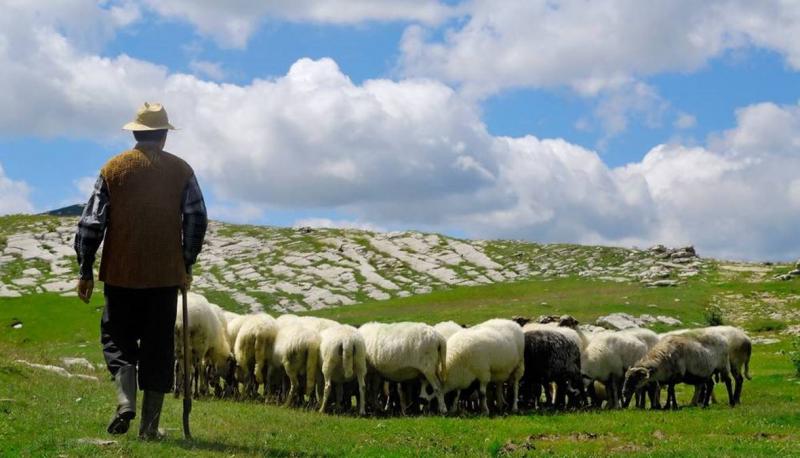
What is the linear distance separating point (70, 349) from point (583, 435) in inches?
1304

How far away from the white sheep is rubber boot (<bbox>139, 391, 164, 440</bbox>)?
1019cm

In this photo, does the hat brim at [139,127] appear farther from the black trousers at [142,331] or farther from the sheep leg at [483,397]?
the sheep leg at [483,397]

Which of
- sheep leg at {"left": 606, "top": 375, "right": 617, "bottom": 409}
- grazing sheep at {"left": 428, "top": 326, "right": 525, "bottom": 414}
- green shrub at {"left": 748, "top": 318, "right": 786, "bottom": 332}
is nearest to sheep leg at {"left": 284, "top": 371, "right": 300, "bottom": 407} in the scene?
grazing sheep at {"left": 428, "top": 326, "right": 525, "bottom": 414}

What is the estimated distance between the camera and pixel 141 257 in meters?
10.7

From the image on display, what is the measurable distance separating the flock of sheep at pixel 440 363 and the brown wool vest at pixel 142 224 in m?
10.1

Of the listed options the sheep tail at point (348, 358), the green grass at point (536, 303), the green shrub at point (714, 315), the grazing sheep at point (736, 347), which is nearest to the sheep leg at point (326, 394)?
the sheep tail at point (348, 358)

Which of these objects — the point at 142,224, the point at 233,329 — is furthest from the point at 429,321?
the point at 142,224

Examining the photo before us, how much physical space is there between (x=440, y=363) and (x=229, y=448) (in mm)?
10926

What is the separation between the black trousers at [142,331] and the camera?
1070 centimetres

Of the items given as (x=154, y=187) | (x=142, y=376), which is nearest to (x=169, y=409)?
(x=142, y=376)

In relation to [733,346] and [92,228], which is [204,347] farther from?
[733,346]

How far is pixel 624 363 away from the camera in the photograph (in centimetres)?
2402

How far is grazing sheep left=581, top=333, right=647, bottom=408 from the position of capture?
2380 centimetres

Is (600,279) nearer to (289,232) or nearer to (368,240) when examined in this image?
(368,240)
